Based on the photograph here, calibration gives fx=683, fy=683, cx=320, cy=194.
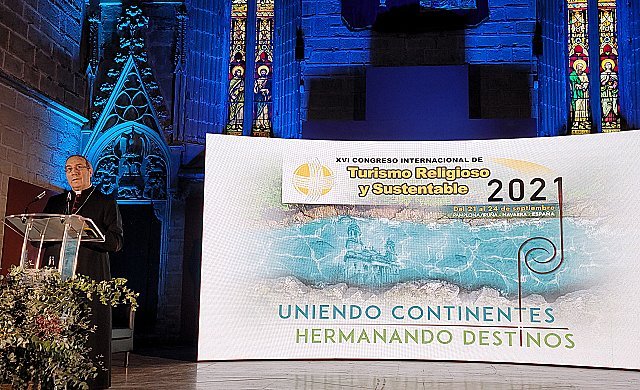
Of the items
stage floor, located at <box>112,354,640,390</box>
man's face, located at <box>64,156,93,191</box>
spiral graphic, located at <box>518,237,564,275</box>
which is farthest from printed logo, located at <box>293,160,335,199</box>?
man's face, located at <box>64,156,93,191</box>

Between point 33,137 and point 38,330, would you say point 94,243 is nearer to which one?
point 38,330

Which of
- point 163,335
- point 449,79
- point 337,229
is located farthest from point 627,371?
point 163,335

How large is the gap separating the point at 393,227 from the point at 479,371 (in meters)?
1.62

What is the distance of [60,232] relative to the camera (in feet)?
11.8

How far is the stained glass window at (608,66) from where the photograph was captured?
344 inches

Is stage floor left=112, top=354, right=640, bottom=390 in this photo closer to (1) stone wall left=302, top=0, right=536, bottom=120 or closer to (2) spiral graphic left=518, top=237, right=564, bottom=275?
(2) spiral graphic left=518, top=237, right=564, bottom=275

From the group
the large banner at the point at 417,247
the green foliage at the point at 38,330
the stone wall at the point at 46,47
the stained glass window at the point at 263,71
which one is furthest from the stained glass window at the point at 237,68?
the green foliage at the point at 38,330

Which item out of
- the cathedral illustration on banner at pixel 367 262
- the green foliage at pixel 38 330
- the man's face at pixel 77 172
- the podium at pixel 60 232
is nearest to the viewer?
the green foliage at pixel 38 330

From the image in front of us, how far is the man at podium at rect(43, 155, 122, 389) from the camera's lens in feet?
13.1

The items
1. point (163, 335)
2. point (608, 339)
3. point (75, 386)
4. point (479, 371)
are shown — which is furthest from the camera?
point (163, 335)

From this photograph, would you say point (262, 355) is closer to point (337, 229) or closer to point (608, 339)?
point (337, 229)

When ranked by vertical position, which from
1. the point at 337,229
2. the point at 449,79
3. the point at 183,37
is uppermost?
the point at 183,37

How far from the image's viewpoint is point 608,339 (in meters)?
6.08

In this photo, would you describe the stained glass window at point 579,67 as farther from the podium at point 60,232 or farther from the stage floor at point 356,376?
the podium at point 60,232
